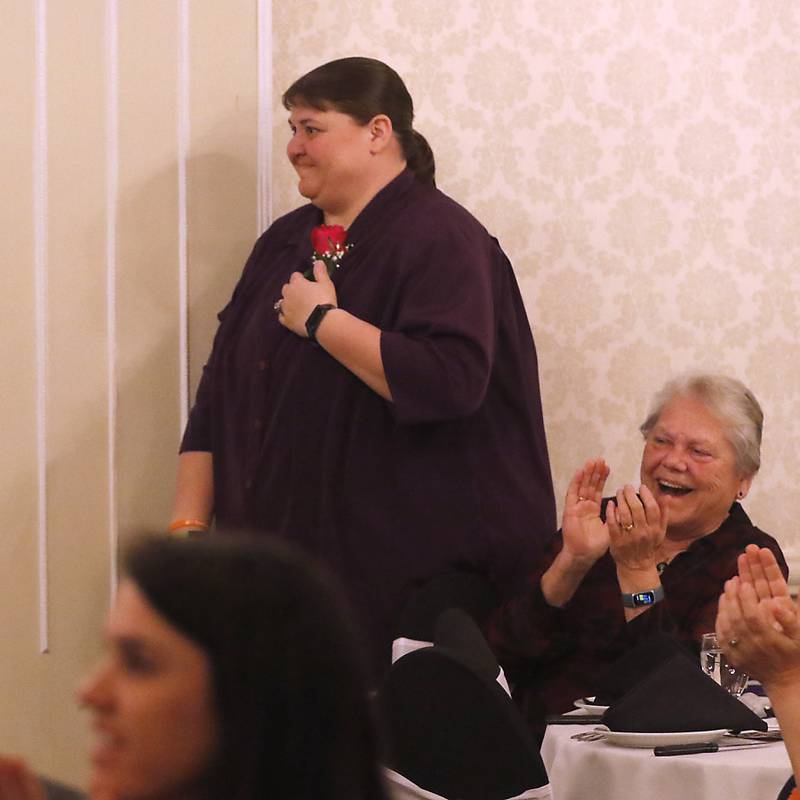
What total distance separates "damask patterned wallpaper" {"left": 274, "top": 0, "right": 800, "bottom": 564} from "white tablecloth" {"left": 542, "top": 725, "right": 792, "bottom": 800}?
146cm

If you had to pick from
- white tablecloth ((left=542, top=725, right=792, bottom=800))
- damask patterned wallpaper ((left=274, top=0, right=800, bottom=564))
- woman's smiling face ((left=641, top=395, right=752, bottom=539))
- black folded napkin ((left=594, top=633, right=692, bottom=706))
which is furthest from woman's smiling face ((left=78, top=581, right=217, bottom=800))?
damask patterned wallpaper ((left=274, top=0, right=800, bottom=564))

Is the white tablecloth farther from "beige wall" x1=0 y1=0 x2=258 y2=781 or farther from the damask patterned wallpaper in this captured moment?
the damask patterned wallpaper

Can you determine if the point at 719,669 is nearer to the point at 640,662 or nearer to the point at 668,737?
the point at 640,662

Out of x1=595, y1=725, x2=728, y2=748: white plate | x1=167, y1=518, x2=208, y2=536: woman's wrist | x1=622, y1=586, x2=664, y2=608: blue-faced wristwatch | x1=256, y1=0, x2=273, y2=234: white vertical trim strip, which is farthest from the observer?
x1=256, y1=0, x2=273, y2=234: white vertical trim strip

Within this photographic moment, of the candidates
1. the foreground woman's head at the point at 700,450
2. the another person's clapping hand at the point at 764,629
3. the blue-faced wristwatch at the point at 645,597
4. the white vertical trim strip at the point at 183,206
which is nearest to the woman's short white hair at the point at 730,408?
the foreground woman's head at the point at 700,450

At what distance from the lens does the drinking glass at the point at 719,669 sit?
2279 mm

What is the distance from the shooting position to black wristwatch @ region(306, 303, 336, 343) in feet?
8.82

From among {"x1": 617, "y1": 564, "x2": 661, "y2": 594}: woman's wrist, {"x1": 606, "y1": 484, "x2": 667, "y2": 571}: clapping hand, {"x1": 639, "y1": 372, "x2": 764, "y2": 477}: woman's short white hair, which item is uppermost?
{"x1": 639, "y1": 372, "x2": 764, "y2": 477}: woman's short white hair

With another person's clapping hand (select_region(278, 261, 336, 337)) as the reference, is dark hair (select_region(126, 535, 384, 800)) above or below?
above

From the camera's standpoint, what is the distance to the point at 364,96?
2.87 m

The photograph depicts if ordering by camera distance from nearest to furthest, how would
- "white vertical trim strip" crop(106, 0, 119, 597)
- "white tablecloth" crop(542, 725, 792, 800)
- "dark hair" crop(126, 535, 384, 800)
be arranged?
"dark hair" crop(126, 535, 384, 800) → "white tablecloth" crop(542, 725, 792, 800) → "white vertical trim strip" crop(106, 0, 119, 597)

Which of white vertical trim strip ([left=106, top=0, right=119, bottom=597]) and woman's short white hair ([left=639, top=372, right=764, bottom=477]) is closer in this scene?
woman's short white hair ([left=639, top=372, right=764, bottom=477])

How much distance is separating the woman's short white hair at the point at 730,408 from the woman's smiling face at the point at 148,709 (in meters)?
2.30

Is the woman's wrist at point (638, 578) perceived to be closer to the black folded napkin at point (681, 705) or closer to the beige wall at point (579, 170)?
the black folded napkin at point (681, 705)
